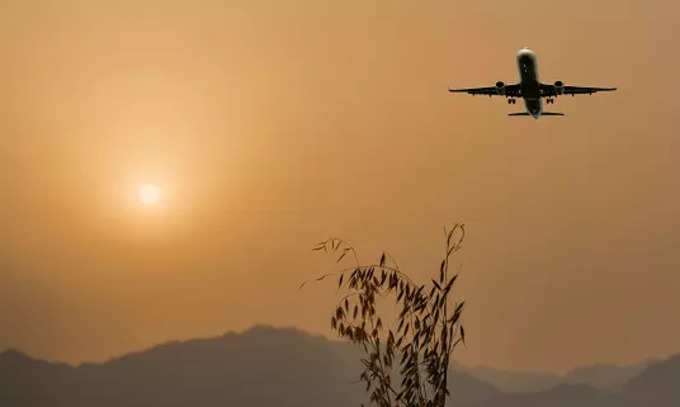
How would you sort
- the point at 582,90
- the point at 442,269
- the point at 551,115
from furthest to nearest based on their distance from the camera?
the point at 551,115 < the point at 582,90 < the point at 442,269

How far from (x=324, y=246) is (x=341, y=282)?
925mm

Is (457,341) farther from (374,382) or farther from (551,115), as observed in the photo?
(551,115)

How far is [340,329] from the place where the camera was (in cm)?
2552

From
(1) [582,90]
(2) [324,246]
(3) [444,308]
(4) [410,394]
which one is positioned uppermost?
(1) [582,90]

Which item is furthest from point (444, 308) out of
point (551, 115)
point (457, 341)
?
point (551, 115)

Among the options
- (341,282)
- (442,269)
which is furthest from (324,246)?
(442,269)

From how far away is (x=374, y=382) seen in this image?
24906 millimetres

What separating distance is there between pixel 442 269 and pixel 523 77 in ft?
A: 242

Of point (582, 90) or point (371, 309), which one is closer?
point (371, 309)

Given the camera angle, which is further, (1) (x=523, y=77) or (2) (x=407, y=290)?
(1) (x=523, y=77)

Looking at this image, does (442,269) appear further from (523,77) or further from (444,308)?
(523,77)

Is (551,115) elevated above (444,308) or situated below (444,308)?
above

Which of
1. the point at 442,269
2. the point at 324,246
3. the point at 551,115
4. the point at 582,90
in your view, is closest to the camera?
the point at 442,269

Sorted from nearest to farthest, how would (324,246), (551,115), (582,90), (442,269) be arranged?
(442,269)
(324,246)
(582,90)
(551,115)
